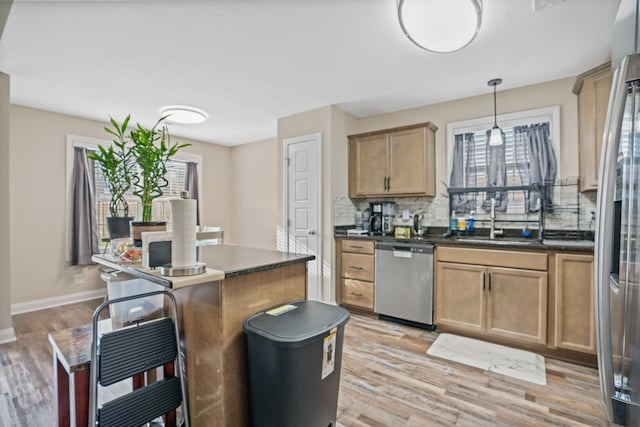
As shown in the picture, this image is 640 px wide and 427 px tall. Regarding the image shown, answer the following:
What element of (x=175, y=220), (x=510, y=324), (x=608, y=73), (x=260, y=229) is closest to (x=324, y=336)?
(x=175, y=220)

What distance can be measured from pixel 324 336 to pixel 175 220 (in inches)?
32.8

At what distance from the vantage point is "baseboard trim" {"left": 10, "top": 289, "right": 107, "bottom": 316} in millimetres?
3647

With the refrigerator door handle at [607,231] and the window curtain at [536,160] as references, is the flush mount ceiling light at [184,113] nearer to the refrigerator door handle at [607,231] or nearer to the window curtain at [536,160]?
the window curtain at [536,160]

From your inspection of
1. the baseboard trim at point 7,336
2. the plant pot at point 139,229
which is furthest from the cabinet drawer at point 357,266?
the baseboard trim at point 7,336

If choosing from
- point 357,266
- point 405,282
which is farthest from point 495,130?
point 357,266

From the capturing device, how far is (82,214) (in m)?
4.02

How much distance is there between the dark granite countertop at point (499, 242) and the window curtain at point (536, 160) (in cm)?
42

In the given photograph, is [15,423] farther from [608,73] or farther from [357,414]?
[608,73]

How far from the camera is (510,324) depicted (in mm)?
2664

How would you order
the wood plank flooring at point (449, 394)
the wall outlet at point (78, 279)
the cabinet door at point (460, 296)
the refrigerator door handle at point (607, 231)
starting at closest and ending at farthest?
1. the refrigerator door handle at point (607, 231)
2. the wood plank flooring at point (449, 394)
3. the cabinet door at point (460, 296)
4. the wall outlet at point (78, 279)

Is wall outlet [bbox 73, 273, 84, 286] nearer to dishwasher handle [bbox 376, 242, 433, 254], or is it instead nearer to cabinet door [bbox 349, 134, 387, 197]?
cabinet door [bbox 349, 134, 387, 197]

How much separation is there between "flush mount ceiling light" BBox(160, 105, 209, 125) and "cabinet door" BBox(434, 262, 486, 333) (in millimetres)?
3317

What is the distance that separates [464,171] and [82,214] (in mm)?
4868

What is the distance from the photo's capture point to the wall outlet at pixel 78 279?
408 cm
